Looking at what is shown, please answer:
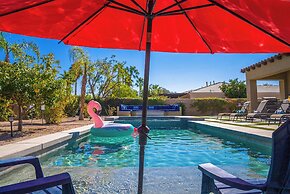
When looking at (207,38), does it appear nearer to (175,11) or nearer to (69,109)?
(175,11)

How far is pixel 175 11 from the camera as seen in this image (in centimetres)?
289

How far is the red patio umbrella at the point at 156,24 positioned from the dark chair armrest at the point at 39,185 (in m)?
0.87

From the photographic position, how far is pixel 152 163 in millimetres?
6188

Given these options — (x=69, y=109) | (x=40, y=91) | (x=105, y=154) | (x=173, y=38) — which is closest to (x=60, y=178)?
(x=173, y=38)

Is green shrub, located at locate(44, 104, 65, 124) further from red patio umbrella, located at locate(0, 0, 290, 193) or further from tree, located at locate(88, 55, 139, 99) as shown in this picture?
tree, located at locate(88, 55, 139, 99)

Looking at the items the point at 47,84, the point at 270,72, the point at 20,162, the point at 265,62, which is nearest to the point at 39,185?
the point at 20,162

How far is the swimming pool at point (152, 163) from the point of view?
3914mm

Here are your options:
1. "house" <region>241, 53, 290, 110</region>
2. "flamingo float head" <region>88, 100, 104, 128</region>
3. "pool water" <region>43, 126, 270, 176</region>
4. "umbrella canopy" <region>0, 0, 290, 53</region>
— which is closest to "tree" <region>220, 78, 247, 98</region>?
"house" <region>241, 53, 290, 110</region>

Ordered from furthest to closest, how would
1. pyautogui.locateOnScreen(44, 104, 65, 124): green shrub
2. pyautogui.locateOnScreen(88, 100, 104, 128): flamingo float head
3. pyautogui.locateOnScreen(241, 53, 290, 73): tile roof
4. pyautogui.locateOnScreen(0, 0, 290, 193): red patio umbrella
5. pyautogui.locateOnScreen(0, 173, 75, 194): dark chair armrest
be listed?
pyautogui.locateOnScreen(241, 53, 290, 73): tile roof < pyautogui.locateOnScreen(44, 104, 65, 124): green shrub < pyautogui.locateOnScreen(88, 100, 104, 128): flamingo float head < pyautogui.locateOnScreen(0, 0, 290, 193): red patio umbrella < pyautogui.locateOnScreen(0, 173, 75, 194): dark chair armrest

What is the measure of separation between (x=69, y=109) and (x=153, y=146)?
55.8ft

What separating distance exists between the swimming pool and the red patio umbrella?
1.53 meters

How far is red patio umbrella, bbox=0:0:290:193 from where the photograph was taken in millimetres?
2615

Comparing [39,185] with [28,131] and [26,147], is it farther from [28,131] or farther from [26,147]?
[28,131]

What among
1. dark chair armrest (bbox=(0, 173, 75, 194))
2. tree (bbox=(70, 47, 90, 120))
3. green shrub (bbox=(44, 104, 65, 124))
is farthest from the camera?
tree (bbox=(70, 47, 90, 120))
